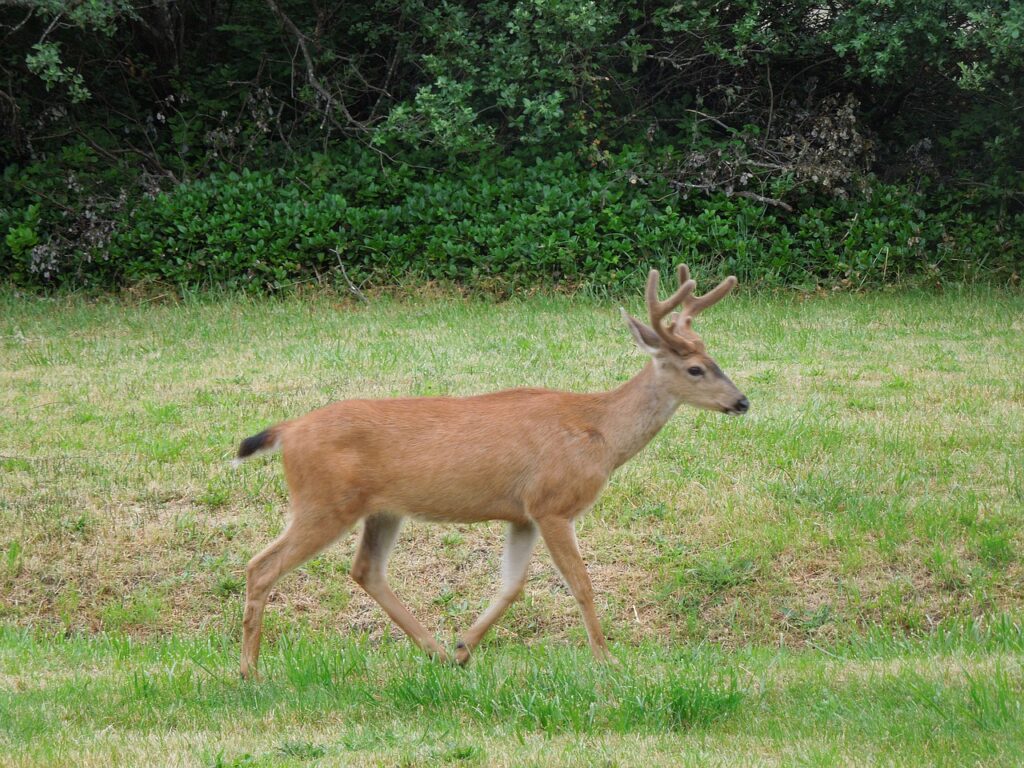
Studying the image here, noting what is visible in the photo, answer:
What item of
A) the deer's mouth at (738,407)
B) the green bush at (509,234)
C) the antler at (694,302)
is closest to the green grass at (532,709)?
the deer's mouth at (738,407)

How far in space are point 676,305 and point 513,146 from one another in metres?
10.4

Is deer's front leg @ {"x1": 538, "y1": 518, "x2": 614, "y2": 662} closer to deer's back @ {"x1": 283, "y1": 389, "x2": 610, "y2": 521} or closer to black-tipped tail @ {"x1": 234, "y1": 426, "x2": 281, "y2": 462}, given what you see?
deer's back @ {"x1": 283, "y1": 389, "x2": 610, "y2": 521}

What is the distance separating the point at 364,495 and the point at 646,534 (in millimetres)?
2493

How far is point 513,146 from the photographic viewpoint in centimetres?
1669

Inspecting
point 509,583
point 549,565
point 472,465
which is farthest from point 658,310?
point 549,565

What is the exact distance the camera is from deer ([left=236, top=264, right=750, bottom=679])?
236 inches

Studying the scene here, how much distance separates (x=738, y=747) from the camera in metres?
4.68

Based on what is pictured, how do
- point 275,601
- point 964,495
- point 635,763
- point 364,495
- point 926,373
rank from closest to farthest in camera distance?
1. point 635,763
2. point 364,495
3. point 275,601
4. point 964,495
5. point 926,373

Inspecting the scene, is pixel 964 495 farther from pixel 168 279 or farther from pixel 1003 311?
pixel 168 279

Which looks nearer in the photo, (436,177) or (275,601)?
(275,601)

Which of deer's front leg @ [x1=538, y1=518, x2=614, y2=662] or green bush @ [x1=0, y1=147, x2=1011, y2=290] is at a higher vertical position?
green bush @ [x1=0, y1=147, x2=1011, y2=290]

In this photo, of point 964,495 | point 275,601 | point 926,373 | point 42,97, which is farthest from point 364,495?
point 42,97

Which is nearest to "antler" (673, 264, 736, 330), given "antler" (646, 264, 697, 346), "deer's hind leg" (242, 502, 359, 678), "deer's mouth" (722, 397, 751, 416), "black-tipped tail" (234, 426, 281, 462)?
"antler" (646, 264, 697, 346)

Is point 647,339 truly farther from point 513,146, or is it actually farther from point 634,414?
point 513,146
